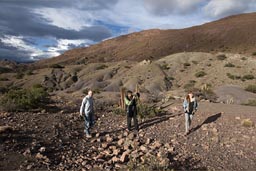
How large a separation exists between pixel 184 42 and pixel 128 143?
245ft

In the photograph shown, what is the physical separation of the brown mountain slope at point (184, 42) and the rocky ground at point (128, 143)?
187ft

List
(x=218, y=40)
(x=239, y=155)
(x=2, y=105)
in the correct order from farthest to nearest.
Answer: (x=218, y=40) < (x=2, y=105) < (x=239, y=155)

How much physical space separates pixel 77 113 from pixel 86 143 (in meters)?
4.45

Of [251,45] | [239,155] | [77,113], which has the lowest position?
[239,155]

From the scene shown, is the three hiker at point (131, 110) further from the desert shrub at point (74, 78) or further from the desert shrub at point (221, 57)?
the desert shrub at point (221, 57)

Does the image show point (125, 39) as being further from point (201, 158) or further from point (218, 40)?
point (201, 158)

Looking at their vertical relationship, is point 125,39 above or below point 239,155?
above

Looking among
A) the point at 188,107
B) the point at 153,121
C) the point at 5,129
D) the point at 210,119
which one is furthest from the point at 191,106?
the point at 5,129

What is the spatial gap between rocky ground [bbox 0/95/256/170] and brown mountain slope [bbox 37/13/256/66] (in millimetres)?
57021

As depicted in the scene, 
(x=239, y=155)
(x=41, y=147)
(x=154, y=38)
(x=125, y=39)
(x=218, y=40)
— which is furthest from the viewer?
(x=125, y=39)

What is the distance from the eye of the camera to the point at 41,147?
35.5ft

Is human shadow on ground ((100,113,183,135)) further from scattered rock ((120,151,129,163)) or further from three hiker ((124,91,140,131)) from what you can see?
scattered rock ((120,151,129,163))

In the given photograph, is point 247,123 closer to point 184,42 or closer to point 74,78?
point 74,78

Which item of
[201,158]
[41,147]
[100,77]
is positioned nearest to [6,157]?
[41,147]
